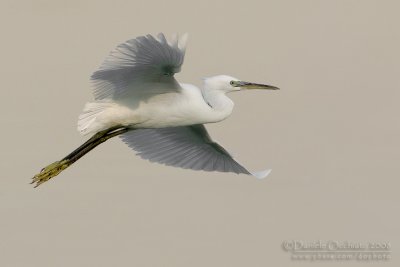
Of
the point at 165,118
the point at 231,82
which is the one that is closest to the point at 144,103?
the point at 165,118

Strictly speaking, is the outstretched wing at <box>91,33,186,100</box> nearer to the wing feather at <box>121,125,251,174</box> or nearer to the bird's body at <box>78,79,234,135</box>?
the bird's body at <box>78,79,234,135</box>

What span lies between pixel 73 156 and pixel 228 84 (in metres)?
2.48

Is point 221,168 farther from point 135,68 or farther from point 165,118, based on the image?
point 135,68

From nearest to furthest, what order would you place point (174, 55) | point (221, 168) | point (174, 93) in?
1. point (174, 55)
2. point (174, 93)
3. point (221, 168)

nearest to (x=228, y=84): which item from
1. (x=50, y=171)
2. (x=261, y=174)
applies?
(x=261, y=174)

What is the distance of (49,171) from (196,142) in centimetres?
237

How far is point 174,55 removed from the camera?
523 inches

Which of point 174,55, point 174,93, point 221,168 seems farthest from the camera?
point 221,168

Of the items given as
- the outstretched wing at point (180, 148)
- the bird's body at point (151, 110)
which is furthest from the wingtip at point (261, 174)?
the bird's body at point (151, 110)

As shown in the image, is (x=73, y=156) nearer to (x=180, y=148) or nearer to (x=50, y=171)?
(x=50, y=171)

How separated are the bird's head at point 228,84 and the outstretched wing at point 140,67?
0.65 metres

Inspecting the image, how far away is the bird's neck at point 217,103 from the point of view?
574 inches

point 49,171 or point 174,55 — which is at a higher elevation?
point 174,55

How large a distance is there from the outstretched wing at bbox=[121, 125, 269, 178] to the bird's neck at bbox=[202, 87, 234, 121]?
138 centimetres
